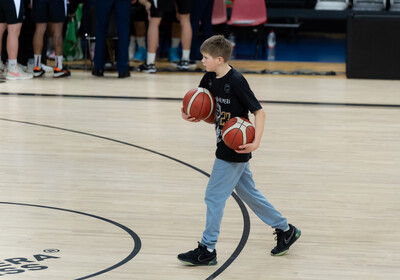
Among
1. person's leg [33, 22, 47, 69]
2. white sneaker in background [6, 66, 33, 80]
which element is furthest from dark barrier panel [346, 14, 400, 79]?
white sneaker in background [6, 66, 33, 80]

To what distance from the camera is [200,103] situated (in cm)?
446

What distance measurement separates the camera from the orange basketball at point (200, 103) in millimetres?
4473

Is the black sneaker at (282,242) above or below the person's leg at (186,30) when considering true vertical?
below

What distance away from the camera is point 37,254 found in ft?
14.7

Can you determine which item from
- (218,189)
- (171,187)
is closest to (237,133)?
(218,189)

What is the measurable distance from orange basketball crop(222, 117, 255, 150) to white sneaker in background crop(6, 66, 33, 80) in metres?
7.75

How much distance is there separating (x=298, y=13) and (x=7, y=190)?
11960 mm

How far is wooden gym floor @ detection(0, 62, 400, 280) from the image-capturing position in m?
4.44

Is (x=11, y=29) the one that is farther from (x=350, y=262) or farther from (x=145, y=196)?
(x=350, y=262)

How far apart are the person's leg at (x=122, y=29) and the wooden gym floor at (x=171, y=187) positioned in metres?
1.27

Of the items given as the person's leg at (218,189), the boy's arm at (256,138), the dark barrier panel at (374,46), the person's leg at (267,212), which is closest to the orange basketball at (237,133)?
the boy's arm at (256,138)

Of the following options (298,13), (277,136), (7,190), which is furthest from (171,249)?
(298,13)

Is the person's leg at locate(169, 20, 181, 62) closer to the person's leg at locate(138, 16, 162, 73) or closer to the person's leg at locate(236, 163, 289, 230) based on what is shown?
the person's leg at locate(138, 16, 162, 73)

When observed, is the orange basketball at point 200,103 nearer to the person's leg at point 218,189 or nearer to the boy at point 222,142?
the boy at point 222,142
